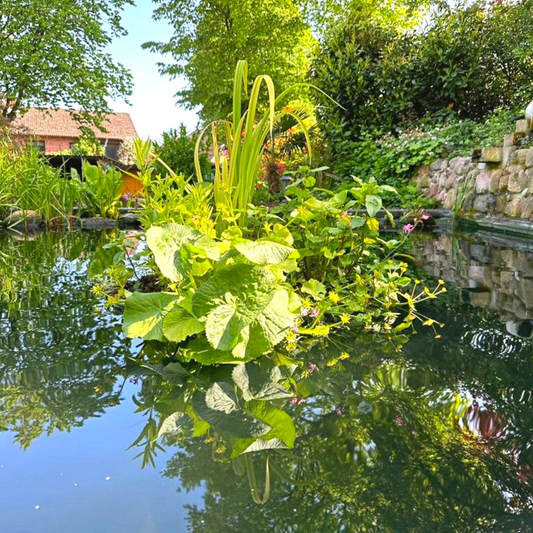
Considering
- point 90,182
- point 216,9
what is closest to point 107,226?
point 90,182

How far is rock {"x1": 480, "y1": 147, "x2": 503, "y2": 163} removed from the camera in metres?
5.34

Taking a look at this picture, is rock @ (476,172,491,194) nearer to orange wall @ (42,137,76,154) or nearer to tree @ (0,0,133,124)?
tree @ (0,0,133,124)

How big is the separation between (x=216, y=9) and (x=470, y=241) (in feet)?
44.2

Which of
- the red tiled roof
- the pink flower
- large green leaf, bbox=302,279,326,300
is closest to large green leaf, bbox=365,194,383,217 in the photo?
large green leaf, bbox=302,279,326,300

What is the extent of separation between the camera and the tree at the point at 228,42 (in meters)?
14.5

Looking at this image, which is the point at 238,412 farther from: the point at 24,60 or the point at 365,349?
the point at 24,60

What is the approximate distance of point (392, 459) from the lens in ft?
2.85

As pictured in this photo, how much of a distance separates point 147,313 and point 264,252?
0.39 m

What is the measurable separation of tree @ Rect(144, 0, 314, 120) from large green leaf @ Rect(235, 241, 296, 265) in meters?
13.6

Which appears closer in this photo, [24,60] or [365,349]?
[365,349]

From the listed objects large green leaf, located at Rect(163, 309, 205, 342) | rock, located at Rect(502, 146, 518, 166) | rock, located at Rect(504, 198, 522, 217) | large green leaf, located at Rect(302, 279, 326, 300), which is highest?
rock, located at Rect(502, 146, 518, 166)

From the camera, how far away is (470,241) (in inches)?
168

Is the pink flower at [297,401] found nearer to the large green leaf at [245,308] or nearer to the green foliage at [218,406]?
the green foliage at [218,406]

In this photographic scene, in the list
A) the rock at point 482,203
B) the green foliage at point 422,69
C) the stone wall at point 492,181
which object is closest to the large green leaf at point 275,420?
the stone wall at point 492,181
